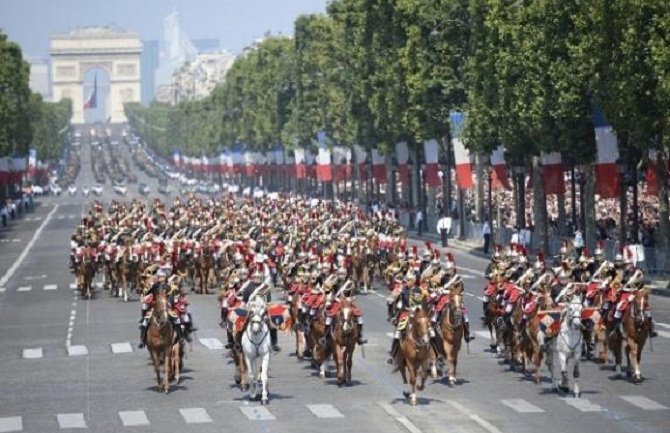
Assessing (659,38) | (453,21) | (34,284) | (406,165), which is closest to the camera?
(659,38)

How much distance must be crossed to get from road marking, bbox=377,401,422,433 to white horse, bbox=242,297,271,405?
2189mm

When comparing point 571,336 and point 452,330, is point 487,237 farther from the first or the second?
point 571,336

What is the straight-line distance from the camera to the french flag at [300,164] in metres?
178

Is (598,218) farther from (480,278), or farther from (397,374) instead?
(397,374)

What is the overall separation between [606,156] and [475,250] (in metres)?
24.3

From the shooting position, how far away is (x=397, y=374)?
4722cm

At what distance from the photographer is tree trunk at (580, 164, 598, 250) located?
3408 inches

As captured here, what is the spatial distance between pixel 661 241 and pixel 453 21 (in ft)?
109

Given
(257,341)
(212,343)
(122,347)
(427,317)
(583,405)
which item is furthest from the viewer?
(212,343)

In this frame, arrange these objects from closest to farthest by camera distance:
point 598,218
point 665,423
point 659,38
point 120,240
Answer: point 665,423
point 659,38
point 120,240
point 598,218

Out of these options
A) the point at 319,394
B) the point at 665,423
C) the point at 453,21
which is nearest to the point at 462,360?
the point at 319,394

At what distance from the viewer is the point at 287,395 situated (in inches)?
1727

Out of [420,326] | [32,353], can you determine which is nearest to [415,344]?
[420,326]

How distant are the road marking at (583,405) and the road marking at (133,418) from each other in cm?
734
